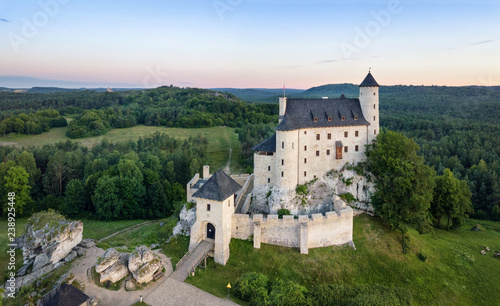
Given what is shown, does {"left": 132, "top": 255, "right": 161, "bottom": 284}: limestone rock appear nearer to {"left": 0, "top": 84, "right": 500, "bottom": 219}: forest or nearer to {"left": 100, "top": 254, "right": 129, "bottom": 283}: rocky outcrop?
{"left": 100, "top": 254, "right": 129, "bottom": 283}: rocky outcrop

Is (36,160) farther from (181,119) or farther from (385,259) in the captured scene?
(385,259)

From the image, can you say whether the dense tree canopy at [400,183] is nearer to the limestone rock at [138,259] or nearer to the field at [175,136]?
the limestone rock at [138,259]

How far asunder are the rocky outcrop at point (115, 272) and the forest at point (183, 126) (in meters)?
22.6

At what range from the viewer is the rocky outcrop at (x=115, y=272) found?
22375 millimetres

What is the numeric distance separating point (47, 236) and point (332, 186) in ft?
93.5

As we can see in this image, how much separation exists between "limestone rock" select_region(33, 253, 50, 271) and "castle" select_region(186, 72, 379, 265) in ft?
40.0

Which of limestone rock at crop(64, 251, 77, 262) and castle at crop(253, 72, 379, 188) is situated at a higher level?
castle at crop(253, 72, 379, 188)

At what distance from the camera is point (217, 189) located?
2608cm

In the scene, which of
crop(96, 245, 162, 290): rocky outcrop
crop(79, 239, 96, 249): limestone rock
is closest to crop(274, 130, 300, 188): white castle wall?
crop(96, 245, 162, 290): rocky outcrop

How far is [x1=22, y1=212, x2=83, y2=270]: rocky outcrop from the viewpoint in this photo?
25.6 metres

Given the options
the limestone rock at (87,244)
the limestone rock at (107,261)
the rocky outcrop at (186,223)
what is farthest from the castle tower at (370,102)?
the limestone rock at (87,244)

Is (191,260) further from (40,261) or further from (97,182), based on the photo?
(97,182)

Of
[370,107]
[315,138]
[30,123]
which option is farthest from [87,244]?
[30,123]

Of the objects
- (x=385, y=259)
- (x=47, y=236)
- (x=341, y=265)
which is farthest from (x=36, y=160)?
(x=385, y=259)
